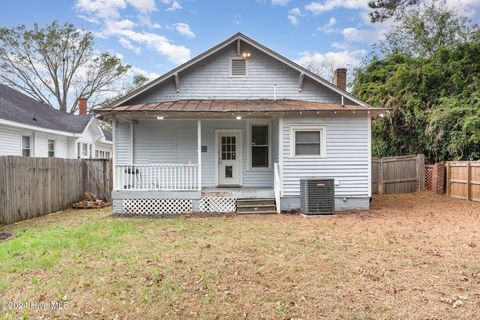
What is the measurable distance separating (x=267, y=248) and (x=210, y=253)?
3.64 ft

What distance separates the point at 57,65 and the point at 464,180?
31.3 m

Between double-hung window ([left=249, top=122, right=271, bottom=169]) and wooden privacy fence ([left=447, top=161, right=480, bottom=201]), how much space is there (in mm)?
7558

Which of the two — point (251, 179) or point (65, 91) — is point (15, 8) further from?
point (251, 179)

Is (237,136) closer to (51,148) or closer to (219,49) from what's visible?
(219,49)

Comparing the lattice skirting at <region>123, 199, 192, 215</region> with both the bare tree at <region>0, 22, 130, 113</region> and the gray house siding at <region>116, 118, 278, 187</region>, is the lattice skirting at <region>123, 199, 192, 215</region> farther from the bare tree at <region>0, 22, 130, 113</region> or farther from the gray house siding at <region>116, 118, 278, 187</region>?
the bare tree at <region>0, 22, 130, 113</region>

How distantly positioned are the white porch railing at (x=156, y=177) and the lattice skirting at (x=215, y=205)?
26.3 inches

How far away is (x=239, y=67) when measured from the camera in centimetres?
1268

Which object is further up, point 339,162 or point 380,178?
point 339,162

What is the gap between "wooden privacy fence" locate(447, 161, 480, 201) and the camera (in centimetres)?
1257

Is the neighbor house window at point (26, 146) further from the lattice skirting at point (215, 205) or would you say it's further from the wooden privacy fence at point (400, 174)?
the wooden privacy fence at point (400, 174)

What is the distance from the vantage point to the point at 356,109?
1097cm

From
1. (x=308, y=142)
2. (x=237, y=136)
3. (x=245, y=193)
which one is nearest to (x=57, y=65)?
(x=237, y=136)

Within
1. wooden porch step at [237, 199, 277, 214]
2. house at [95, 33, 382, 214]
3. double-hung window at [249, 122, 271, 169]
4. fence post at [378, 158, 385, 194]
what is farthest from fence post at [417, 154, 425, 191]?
wooden porch step at [237, 199, 277, 214]

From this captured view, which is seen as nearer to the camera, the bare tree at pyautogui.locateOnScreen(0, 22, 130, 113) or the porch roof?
the porch roof
